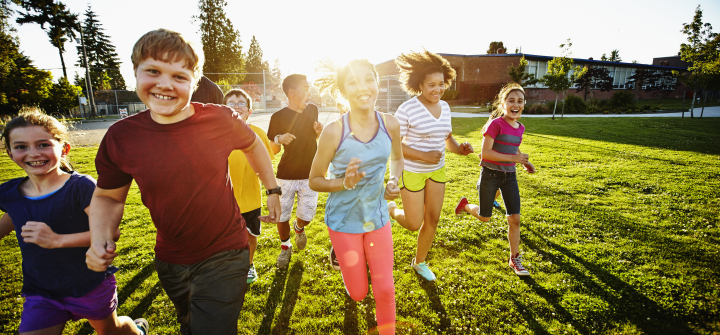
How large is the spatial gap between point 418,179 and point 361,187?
3.86ft

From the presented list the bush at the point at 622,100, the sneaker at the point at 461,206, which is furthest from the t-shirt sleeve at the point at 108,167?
the bush at the point at 622,100

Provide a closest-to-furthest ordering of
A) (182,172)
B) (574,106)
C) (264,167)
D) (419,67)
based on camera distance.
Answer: (182,172) → (264,167) → (419,67) → (574,106)

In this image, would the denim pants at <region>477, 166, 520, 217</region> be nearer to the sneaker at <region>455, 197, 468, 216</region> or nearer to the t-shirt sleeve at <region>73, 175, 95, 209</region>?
the sneaker at <region>455, 197, 468, 216</region>

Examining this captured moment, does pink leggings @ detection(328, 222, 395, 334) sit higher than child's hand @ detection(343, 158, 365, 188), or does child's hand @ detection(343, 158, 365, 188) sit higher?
child's hand @ detection(343, 158, 365, 188)

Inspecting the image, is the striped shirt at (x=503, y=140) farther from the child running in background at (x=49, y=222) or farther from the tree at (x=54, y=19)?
the tree at (x=54, y=19)

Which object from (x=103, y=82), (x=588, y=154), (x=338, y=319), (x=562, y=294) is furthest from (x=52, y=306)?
(x=103, y=82)

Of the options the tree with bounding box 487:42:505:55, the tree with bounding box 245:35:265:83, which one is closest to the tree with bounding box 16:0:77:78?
the tree with bounding box 245:35:265:83

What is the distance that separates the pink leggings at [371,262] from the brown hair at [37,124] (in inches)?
81.3

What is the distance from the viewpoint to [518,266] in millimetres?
3830

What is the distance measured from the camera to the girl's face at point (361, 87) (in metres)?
2.48

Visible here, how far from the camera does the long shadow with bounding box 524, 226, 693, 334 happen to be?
2943 millimetres

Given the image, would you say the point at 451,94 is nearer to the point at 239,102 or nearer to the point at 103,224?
the point at 239,102

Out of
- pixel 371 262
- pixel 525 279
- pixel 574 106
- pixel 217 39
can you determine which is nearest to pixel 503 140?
pixel 525 279

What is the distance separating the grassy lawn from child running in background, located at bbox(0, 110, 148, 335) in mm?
1180
